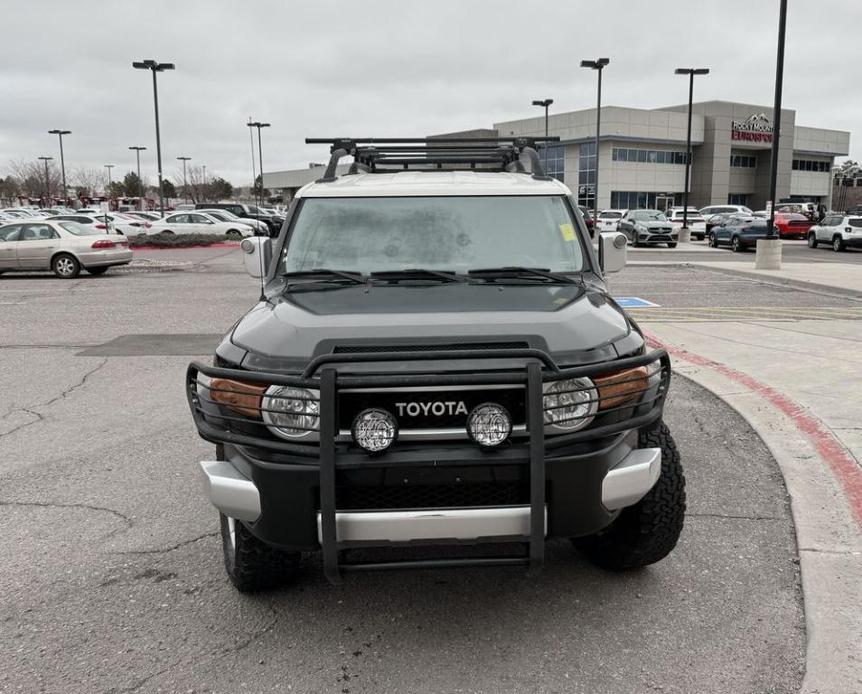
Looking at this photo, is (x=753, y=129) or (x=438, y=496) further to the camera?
(x=753, y=129)

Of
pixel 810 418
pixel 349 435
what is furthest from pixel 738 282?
pixel 349 435

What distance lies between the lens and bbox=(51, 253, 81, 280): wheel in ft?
63.4

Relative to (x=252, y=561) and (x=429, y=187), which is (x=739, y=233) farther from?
(x=252, y=561)

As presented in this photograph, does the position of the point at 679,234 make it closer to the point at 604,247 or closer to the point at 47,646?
the point at 604,247

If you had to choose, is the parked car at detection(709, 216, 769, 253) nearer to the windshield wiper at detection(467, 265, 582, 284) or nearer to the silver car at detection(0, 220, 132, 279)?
the silver car at detection(0, 220, 132, 279)

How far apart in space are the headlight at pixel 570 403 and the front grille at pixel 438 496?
29 cm

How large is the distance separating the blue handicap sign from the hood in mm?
10232

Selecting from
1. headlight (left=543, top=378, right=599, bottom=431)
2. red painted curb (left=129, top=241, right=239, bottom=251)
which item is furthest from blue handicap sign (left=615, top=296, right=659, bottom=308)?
red painted curb (left=129, top=241, right=239, bottom=251)

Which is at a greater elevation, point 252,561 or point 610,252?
point 610,252

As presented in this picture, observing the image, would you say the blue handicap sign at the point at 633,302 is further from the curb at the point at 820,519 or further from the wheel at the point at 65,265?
the wheel at the point at 65,265

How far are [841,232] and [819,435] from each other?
1116 inches

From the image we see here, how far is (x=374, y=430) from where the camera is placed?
2.76 m

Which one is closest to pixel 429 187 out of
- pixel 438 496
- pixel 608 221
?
pixel 438 496

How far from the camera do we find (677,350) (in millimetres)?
8883
